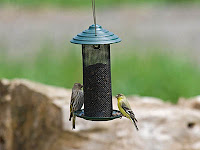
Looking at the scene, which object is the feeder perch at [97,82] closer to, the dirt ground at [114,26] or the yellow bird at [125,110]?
the yellow bird at [125,110]

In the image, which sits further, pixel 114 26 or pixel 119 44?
pixel 114 26

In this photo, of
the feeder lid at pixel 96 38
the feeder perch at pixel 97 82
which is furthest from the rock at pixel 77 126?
the feeder lid at pixel 96 38

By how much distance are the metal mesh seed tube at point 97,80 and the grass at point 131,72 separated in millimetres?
4707

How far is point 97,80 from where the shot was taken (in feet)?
23.4

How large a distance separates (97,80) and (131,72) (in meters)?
6.11

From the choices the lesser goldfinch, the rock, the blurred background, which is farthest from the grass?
the lesser goldfinch

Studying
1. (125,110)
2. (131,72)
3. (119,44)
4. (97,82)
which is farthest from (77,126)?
(119,44)

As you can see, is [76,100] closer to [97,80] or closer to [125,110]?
[97,80]

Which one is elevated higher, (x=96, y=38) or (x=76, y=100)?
(x=96, y=38)

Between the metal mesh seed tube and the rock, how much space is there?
1767mm

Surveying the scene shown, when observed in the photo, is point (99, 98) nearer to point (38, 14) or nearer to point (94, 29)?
point (94, 29)

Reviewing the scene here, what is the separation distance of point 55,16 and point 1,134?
1330 cm

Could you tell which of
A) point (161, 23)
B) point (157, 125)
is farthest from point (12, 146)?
point (161, 23)

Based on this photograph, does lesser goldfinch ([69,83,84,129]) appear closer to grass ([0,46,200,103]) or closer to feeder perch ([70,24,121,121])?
feeder perch ([70,24,121,121])
